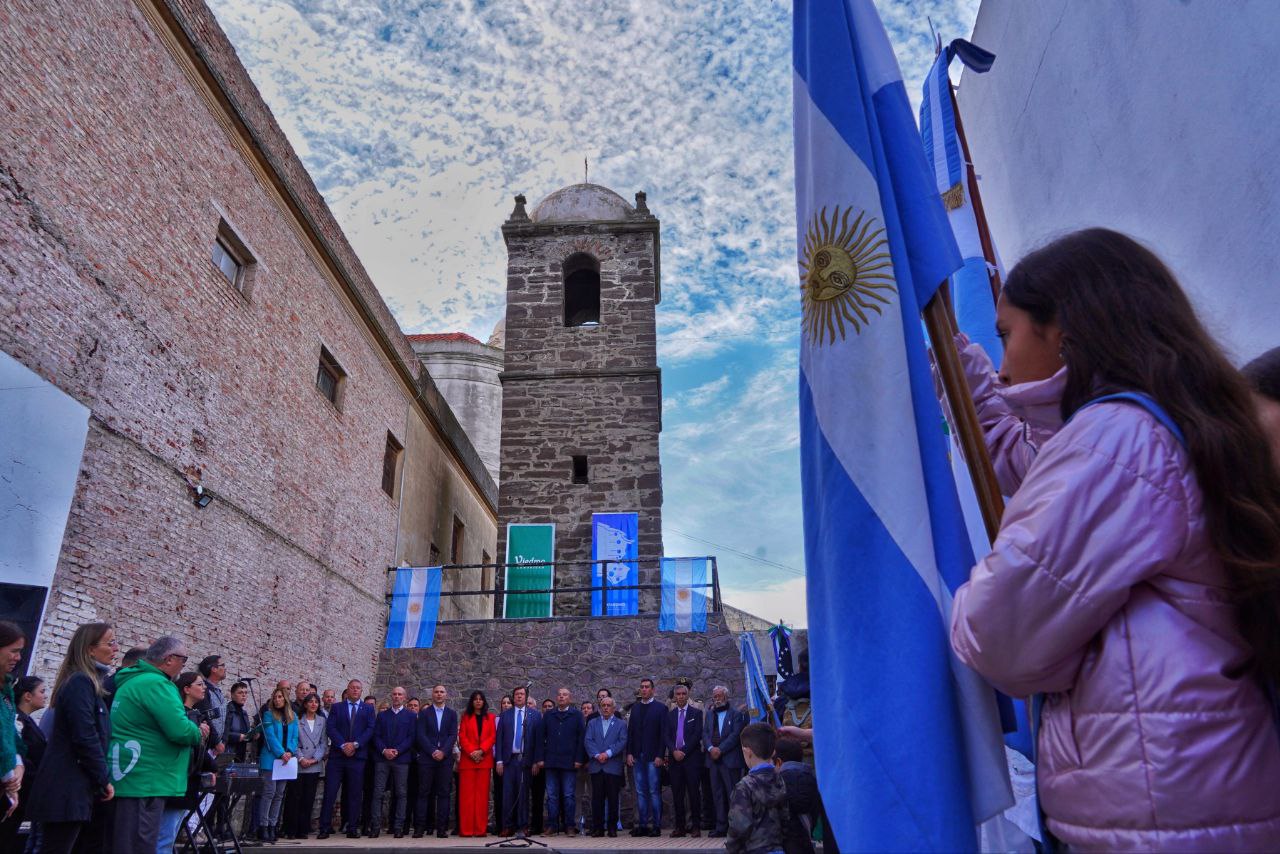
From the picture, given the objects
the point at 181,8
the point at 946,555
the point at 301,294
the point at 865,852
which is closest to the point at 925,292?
the point at 946,555

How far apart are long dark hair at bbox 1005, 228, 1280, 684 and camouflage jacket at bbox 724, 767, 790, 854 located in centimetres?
371

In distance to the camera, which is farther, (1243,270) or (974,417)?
(1243,270)

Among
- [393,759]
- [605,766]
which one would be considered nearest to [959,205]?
[605,766]

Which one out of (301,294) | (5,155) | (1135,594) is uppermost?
(301,294)

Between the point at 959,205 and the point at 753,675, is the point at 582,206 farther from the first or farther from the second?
the point at 959,205

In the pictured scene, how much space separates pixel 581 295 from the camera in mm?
21172

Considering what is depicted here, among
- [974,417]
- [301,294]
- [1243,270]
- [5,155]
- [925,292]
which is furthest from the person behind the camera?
[301,294]

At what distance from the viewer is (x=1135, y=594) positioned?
4.64 feet

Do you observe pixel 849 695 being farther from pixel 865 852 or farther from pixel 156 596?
pixel 156 596

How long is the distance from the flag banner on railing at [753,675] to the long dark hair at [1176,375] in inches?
423

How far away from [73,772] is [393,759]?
6.22 metres

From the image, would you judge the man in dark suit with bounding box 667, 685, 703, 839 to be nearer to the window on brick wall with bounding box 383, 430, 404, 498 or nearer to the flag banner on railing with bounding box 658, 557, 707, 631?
the flag banner on railing with bounding box 658, 557, 707, 631

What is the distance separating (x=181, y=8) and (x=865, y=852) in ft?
34.8

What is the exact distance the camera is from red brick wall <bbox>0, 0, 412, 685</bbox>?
23.9 feet
